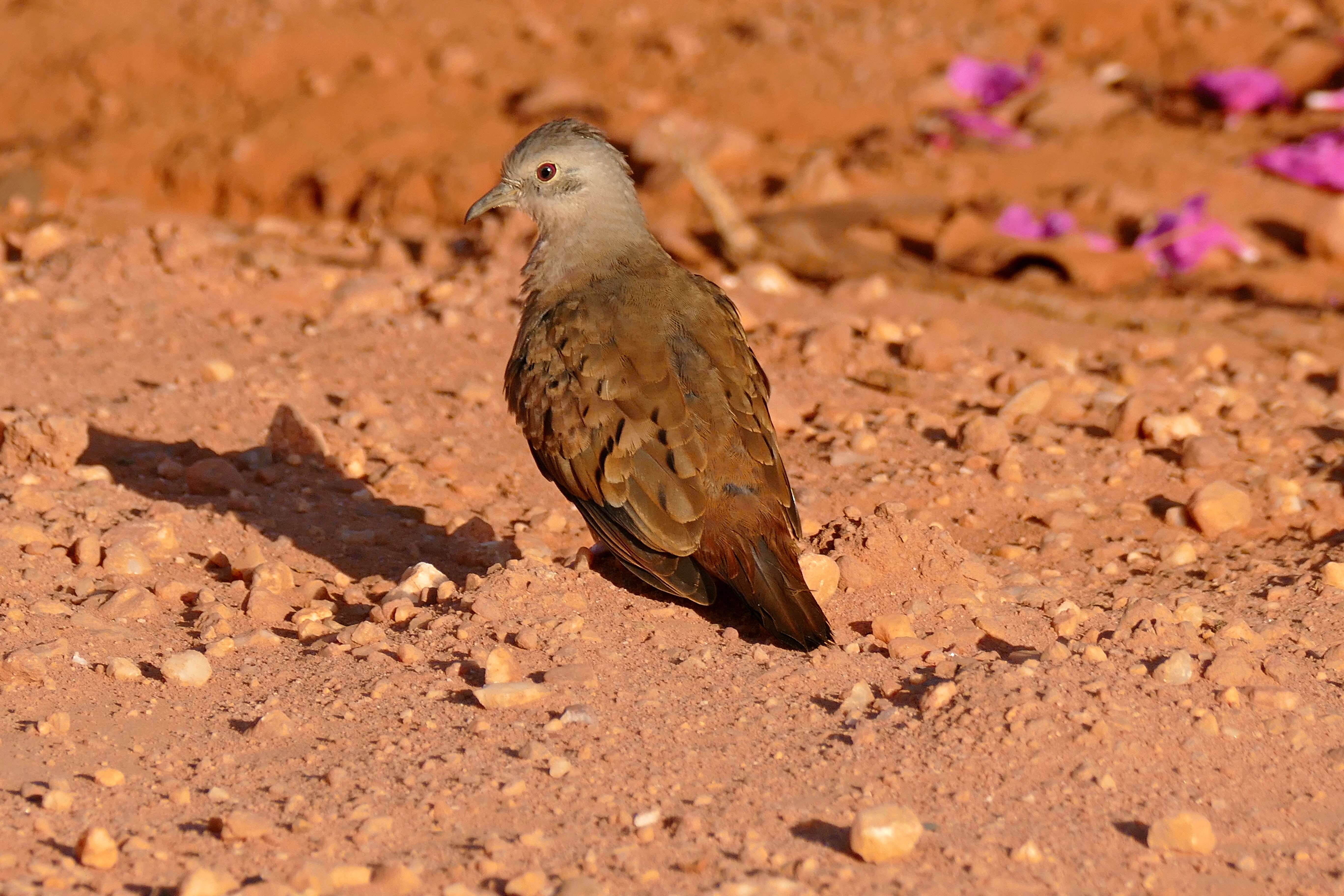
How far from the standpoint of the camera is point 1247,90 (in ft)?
33.7

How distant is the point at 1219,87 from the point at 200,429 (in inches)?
287

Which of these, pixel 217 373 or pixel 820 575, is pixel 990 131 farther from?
pixel 820 575

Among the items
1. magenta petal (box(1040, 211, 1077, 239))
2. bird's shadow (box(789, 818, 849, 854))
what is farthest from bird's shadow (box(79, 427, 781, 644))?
magenta petal (box(1040, 211, 1077, 239))

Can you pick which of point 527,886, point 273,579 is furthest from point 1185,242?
point 527,886

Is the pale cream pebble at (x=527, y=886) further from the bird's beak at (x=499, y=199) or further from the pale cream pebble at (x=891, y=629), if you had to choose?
the bird's beak at (x=499, y=199)

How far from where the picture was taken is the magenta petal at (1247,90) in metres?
10.3

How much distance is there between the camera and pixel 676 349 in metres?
4.76

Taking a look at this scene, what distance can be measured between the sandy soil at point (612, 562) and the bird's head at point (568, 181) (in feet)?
3.47

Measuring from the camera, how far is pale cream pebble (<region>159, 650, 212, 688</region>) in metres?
4.05

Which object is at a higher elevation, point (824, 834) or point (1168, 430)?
point (824, 834)

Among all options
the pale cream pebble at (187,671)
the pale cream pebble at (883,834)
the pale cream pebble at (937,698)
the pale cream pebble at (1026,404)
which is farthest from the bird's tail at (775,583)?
the pale cream pebble at (1026,404)

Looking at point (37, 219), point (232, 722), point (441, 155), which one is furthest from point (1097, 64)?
point (232, 722)

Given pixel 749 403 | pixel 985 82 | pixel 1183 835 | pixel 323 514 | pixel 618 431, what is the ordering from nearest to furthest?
1. pixel 1183 835
2. pixel 618 431
3. pixel 749 403
4. pixel 323 514
5. pixel 985 82

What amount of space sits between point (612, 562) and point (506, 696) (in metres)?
1.06
